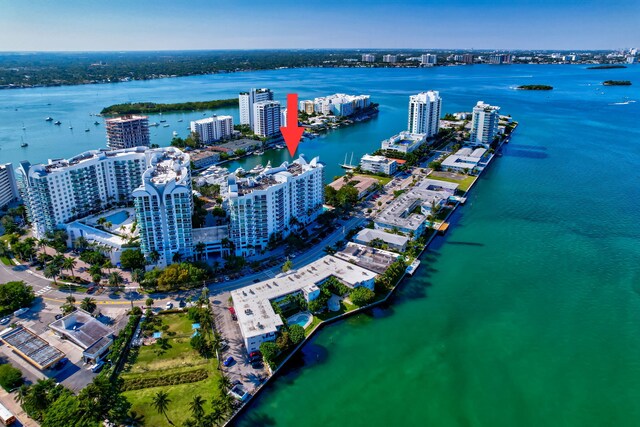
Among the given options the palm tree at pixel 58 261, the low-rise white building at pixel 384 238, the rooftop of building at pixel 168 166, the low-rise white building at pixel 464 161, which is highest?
the rooftop of building at pixel 168 166

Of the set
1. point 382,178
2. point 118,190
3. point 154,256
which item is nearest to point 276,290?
point 154,256

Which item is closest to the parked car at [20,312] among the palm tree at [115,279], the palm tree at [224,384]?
the palm tree at [115,279]

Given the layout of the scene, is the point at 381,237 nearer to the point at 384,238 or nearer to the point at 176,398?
the point at 384,238

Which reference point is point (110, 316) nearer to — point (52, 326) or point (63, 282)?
point (52, 326)

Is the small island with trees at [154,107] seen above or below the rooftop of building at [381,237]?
above

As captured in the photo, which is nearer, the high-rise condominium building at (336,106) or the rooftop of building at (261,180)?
the rooftop of building at (261,180)

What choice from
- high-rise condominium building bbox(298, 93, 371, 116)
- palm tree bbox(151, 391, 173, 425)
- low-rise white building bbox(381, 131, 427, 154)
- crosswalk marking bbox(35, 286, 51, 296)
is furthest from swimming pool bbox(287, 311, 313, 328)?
high-rise condominium building bbox(298, 93, 371, 116)

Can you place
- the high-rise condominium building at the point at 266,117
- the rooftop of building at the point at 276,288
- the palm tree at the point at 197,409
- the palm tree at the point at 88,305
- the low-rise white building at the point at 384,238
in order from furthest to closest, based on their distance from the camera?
the high-rise condominium building at the point at 266,117 → the low-rise white building at the point at 384,238 → the palm tree at the point at 88,305 → the rooftop of building at the point at 276,288 → the palm tree at the point at 197,409

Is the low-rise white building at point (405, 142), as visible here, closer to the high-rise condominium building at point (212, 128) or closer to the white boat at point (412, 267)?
the high-rise condominium building at point (212, 128)
